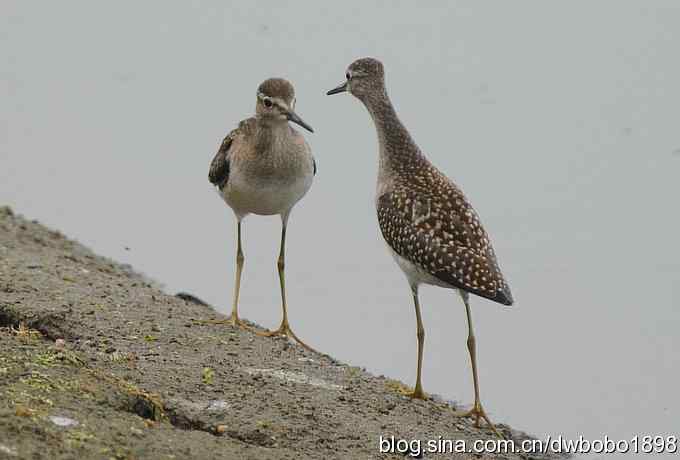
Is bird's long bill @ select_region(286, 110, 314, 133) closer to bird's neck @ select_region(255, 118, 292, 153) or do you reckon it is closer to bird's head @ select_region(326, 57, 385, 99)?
bird's neck @ select_region(255, 118, 292, 153)

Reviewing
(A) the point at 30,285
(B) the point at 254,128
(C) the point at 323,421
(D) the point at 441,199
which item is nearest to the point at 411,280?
(D) the point at 441,199

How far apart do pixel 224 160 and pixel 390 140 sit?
5.11ft

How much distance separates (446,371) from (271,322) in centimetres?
173

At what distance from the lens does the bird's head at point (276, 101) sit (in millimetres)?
9164

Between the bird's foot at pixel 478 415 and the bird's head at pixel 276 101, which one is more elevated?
the bird's head at pixel 276 101

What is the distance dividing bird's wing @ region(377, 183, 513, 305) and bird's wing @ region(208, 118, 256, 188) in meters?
1.63

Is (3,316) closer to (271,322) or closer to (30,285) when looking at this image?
(30,285)

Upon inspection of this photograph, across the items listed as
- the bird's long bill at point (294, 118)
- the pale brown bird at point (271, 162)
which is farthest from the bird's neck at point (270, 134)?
the bird's long bill at point (294, 118)

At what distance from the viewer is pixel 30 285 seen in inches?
337

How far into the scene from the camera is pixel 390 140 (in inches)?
345

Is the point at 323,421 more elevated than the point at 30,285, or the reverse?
the point at 30,285

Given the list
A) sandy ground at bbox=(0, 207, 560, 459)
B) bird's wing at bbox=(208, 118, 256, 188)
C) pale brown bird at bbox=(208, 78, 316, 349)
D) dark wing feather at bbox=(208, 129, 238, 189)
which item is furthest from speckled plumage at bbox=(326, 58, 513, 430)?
dark wing feather at bbox=(208, 129, 238, 189)

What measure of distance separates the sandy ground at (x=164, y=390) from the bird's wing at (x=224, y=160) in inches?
43.3

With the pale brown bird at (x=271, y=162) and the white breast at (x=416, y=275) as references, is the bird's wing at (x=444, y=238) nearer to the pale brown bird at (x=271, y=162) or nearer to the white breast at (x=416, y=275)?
the white breast at (x=416, y=275)
